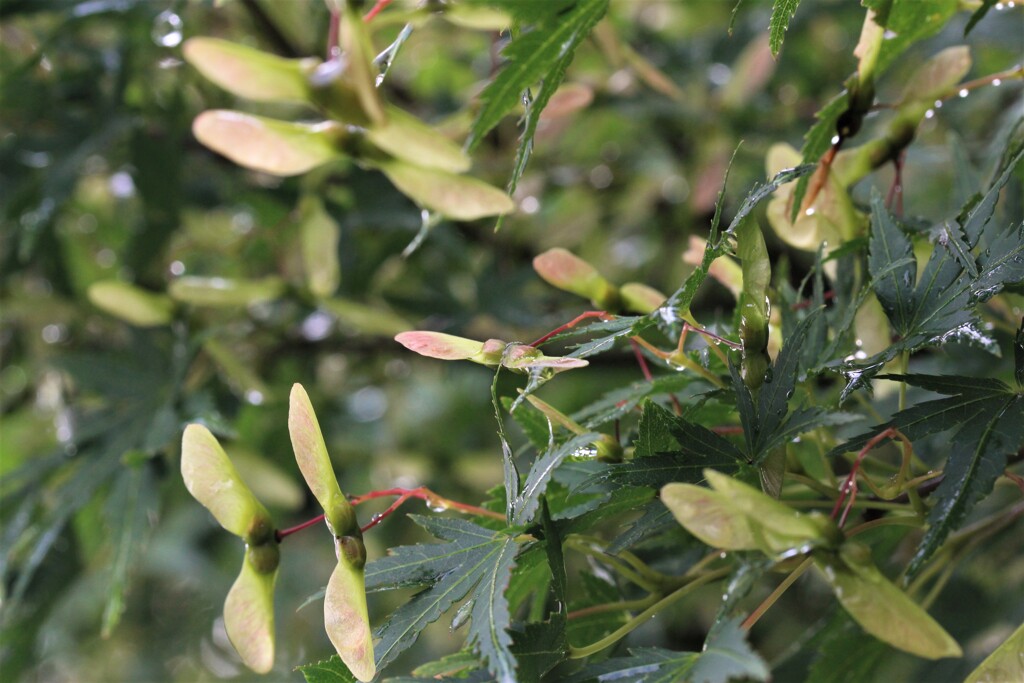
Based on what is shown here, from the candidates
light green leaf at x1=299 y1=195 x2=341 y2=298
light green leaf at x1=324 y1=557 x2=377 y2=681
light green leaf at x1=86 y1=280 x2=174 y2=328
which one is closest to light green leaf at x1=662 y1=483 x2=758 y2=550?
light green leaf at x1=324 y1=557 x2=377 y2=681

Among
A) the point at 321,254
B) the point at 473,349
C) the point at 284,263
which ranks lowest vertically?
the point at 284,263

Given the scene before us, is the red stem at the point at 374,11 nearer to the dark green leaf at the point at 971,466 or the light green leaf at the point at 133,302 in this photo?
the dark green leaf at the point at 971,466

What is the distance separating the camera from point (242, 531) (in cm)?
42

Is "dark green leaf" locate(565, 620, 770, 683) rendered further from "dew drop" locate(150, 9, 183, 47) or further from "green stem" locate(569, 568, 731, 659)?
"dew drop" locate(150, 9, 183, 47)

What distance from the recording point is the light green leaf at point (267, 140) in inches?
15.8

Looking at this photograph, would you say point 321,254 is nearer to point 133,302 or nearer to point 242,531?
point 133,302

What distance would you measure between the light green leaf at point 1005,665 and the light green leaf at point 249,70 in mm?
373

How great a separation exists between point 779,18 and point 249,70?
23 centimetres

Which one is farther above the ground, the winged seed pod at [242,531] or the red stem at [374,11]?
the red stem at [374,11]

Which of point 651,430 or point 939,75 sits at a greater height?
point 939,75

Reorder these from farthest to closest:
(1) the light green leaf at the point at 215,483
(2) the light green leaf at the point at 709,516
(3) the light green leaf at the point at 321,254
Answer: (3) the light green leaf at the point at 321,254
(1) the light green leaf at the point at 215,483
(2) the light green leaf at the point at 709,516

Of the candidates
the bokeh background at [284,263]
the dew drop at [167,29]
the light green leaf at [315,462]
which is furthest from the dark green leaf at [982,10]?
the dew drop at [167,29]

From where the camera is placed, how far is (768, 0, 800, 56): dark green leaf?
0.39m

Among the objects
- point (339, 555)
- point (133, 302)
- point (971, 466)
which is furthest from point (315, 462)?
point (133, 302)
